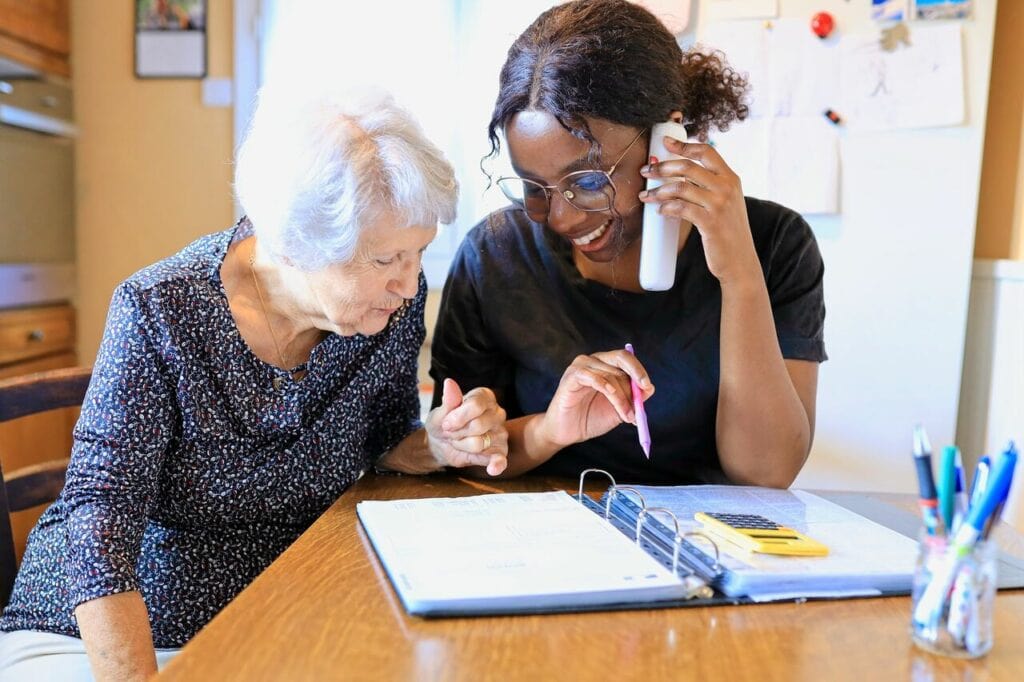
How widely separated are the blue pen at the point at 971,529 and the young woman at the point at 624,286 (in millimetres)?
422

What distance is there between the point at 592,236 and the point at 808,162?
4.22 feet

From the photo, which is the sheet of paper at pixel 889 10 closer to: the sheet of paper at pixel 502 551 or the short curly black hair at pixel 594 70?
the short curly black hair at pixel 594 70

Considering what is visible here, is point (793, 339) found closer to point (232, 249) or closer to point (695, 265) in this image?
point (695, 265)

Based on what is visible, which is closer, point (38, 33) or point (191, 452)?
point (191, 452)

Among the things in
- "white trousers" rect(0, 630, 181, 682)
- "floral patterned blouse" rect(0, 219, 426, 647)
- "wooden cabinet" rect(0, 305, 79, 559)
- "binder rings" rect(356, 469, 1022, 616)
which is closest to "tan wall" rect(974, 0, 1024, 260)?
"binder rings" rect(356, 469, 1022, 616)

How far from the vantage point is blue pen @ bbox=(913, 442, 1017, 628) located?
60 centimetres

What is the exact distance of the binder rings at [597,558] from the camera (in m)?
0.70

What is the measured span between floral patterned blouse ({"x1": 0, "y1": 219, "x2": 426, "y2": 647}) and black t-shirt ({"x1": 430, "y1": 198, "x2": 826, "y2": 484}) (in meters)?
0.18

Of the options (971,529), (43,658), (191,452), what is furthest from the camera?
(191,452)

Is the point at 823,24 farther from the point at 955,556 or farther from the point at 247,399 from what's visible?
the point at 955,556

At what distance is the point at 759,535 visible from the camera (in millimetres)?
810

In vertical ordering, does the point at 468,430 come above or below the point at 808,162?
below

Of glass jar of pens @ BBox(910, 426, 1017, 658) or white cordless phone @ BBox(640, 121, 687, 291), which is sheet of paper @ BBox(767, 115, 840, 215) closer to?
white cordless phone @ BBox(640, 121, 687, 291)

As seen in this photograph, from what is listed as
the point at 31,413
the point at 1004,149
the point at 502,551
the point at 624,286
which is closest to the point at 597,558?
the point at 502,551
